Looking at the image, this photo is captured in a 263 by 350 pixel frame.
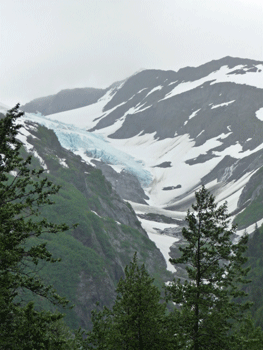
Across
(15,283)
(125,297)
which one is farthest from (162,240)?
(15,283)

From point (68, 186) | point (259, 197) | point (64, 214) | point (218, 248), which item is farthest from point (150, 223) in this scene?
point (218, 248)

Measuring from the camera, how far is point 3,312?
13.8m

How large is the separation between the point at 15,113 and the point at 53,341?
8797mm

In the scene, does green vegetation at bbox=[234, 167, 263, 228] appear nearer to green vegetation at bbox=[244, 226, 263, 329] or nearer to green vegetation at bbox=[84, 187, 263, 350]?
green vegetation at bbox=[244, 226, 263, 329]

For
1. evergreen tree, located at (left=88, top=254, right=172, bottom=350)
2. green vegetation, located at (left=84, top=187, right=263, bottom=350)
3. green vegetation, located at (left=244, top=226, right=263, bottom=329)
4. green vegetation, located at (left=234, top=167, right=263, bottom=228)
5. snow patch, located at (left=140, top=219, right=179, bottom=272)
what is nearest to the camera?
evergreen tree, located at (left=88, top=254, right=172, bottom=350)

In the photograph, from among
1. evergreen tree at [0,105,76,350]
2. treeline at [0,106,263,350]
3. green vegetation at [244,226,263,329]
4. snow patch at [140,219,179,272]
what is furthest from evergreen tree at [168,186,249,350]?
snow patch at [140,219,179,272]

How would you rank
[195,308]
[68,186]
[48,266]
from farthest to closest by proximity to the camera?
[68,186] → [48,266] → [195,308]

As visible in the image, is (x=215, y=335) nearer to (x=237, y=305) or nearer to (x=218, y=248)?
(x=237, y=305)

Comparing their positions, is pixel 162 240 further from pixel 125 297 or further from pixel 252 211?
pixel 125 297

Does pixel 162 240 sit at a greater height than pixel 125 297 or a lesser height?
greater

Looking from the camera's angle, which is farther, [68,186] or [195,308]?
[68,186]

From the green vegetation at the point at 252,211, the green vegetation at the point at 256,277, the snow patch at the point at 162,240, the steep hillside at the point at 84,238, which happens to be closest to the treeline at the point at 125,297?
the steep hillside at the point at 84,238

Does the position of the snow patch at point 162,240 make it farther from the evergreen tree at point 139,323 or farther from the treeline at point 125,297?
the evergreen tree at point 139,323

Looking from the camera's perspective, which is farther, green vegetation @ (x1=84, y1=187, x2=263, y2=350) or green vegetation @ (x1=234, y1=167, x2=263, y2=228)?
green vegetation @ (x1=234, y1=167, x2=263, y2=228)
